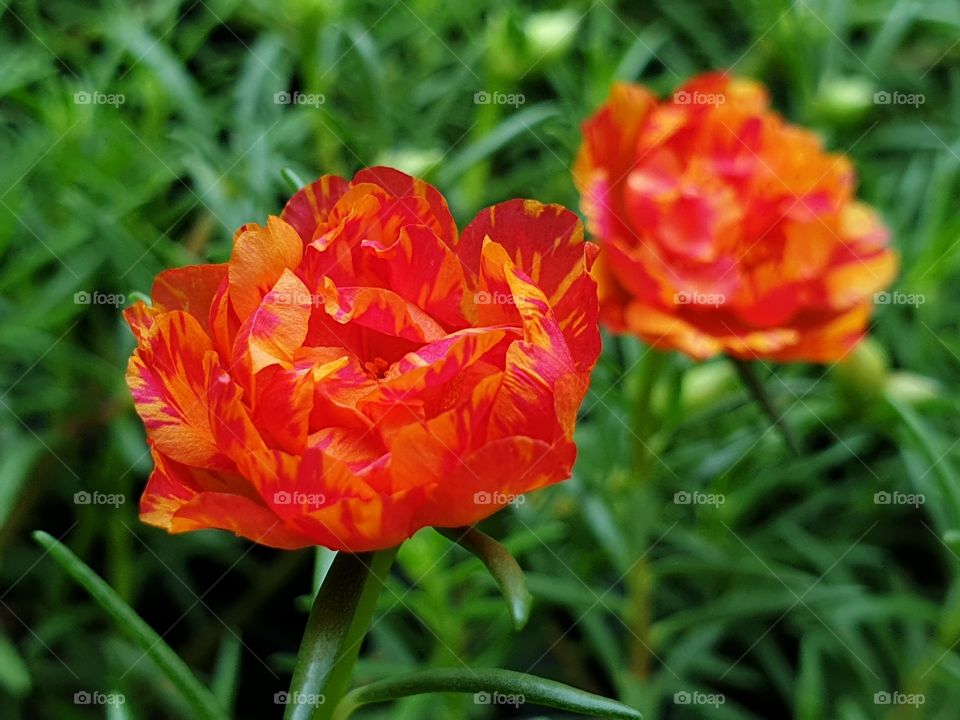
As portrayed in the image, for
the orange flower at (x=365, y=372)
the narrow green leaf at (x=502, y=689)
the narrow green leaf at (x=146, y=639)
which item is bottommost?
the narrow green leaf at (x=502, y=689)

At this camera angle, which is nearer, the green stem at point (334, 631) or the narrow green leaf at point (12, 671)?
the green stem at point (334, 631)

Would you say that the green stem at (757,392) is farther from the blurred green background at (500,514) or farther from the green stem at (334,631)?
the green stem at (334,631)

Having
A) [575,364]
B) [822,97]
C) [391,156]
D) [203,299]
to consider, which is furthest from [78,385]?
[822,97]

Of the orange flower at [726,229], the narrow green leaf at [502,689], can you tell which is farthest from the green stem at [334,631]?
the orange flower at [726,229]

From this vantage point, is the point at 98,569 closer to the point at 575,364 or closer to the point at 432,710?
the point at 432,710

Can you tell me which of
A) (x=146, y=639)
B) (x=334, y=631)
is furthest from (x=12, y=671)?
(x=334, y=631)

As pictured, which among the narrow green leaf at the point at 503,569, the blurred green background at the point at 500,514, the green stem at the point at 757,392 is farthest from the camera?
Result: the blurred green background at the point at 500,514

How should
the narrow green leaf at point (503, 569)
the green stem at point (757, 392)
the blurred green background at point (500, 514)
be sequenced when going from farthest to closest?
1. the blurred green background at point (500, 514)
2. the green stem at point (757, 392)
3. the narrow green leaf at point (503, 569)
